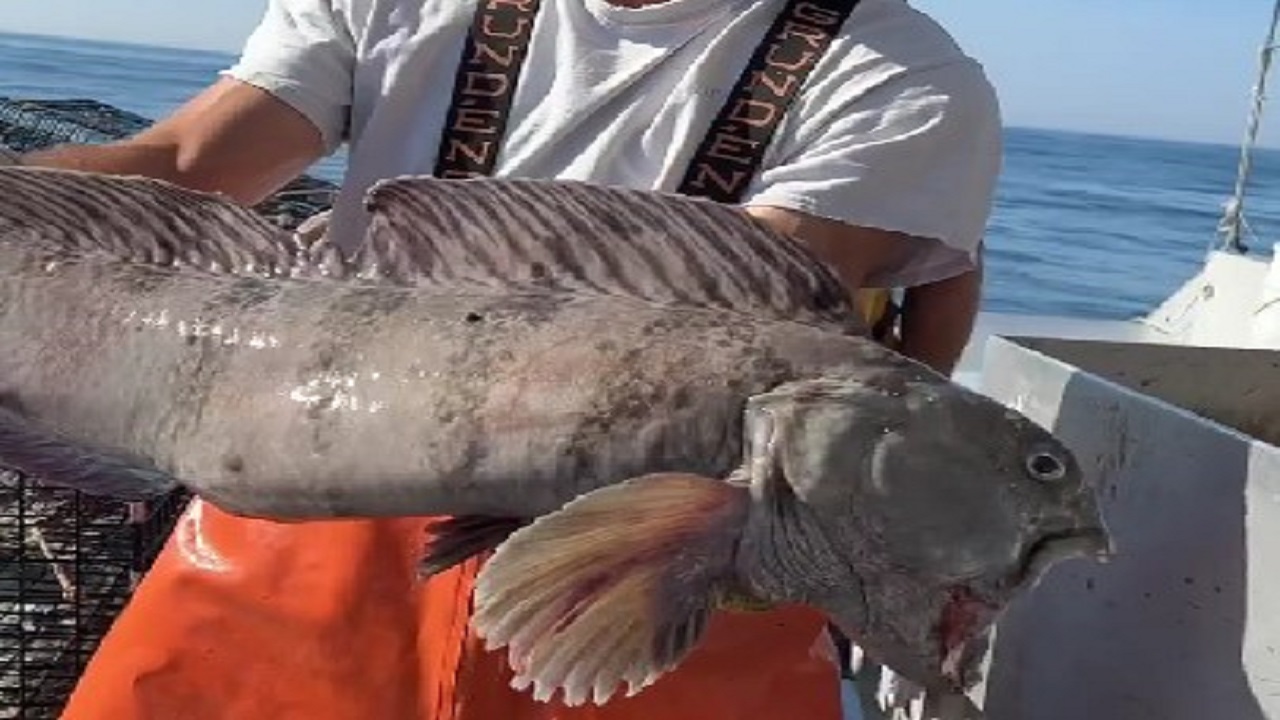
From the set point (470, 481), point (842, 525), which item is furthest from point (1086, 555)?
point (470, 481)

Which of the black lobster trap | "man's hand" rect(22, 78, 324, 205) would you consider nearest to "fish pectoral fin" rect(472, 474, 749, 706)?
"man's hand" rect(22, 78, 324, 205)

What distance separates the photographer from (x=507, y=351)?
2.08 m

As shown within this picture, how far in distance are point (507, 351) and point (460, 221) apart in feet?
0.63

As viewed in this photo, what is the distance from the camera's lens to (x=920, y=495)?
75.9 inches

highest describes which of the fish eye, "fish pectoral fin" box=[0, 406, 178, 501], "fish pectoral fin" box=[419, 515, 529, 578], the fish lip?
the fish eye

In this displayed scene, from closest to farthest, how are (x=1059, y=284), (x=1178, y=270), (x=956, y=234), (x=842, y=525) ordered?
(x=842, y=525), (x=956, y=234), (x=1059, y=284), (x=1178, y=270)

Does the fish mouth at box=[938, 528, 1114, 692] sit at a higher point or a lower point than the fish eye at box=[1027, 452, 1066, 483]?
lower

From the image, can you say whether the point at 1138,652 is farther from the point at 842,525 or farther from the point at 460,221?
the point at 460,221

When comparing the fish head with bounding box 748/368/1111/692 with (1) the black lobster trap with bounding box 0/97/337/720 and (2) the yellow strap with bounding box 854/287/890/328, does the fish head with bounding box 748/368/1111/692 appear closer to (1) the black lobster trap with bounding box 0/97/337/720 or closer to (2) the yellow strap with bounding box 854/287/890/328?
(2) the yellow strap with bounding box 854/287/890/328

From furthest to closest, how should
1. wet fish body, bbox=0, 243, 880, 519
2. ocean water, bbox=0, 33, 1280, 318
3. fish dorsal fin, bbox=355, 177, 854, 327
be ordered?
ocean water, bbox=0, 33, 1280, 318, fish dorsal fin, bbox=355, 177, 854, 327, wet fish body, bbox=0, 243, 880, 519

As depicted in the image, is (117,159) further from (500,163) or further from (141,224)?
(500,163)

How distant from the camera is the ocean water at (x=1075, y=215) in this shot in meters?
18.9

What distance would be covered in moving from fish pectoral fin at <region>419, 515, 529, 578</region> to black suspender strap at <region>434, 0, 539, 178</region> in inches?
37.0

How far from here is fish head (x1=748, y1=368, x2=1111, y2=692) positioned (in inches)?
75.9
